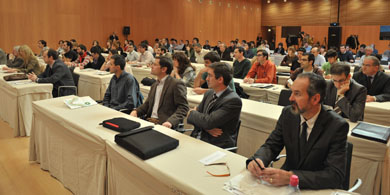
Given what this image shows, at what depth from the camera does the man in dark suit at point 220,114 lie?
8.92 ft

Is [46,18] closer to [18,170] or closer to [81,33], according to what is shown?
[81,33]

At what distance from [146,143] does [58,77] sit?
3.81 metres

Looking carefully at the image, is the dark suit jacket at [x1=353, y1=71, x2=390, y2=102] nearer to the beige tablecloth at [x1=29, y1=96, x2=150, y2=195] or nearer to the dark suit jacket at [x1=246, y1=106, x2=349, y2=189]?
the dark suit jacket at [x1=246, y1=106, x2=349, y2=189]

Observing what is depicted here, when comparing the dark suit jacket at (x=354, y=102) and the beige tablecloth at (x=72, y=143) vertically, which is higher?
the dark suit jacket at (x=354, y=102)

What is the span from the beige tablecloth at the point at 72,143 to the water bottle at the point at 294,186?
146 cm

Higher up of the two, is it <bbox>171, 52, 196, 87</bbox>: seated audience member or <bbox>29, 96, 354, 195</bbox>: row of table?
<bbox>171, 52, 196, 87</bbox>: seated audience member

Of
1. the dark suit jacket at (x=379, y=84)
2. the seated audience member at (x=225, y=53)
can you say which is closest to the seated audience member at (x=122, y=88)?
the dark suit jacket at (x=379, y=84)

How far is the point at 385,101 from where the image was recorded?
4.08 meters

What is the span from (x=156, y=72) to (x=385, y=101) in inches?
118

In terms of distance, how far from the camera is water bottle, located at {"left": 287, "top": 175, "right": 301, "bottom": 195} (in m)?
1.64

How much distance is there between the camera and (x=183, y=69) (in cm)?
548

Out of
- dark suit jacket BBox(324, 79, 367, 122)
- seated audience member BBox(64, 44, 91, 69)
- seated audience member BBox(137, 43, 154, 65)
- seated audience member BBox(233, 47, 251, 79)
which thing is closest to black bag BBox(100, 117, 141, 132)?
dark suit jacket BBox(324, 79, 367, 122)

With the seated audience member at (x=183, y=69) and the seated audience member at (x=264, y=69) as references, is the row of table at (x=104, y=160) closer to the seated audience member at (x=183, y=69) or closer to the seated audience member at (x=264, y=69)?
the seated audience member at (x=183, y=69)

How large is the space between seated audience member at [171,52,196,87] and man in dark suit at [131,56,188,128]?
5.50ft
